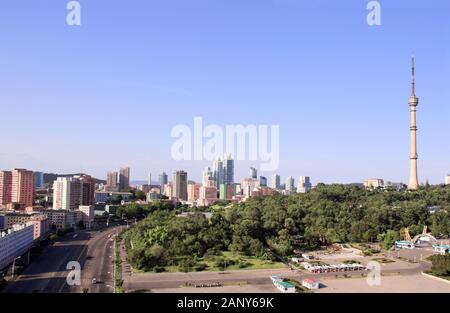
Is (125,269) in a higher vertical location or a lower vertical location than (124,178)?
lower

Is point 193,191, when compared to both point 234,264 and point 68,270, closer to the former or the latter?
point 234,264

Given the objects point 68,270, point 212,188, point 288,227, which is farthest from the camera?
point 212,188

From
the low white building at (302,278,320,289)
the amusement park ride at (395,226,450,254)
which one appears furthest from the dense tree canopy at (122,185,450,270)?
the low white building at (302,278,320,289)

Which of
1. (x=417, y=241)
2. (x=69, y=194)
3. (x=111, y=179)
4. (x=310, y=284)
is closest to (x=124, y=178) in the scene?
(x=111, y=179)

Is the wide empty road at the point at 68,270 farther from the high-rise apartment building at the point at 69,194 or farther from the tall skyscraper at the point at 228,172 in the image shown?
the tall skyscraper at the point at 228,172

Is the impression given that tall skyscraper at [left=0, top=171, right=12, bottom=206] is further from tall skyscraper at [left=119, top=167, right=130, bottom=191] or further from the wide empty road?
tall skyscraper at [left=119, top=167, right=130, bottom=191]

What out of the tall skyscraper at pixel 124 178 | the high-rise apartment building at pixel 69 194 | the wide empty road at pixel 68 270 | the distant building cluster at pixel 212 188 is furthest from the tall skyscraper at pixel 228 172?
the wide empty road at pixel 68 270

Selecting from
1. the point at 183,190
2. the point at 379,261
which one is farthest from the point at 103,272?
the point at 183,190
